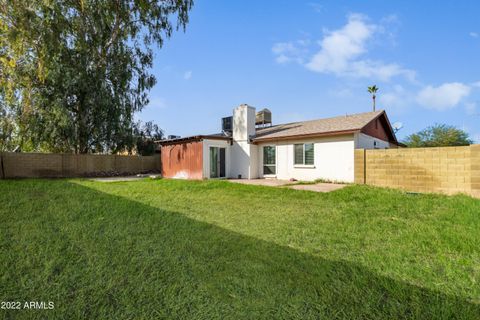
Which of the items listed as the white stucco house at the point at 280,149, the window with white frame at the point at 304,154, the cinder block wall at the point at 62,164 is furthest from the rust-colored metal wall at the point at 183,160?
the cinder block wall at the point at 62,164

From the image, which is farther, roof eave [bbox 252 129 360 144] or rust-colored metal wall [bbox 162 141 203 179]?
rust-colored metal wall [bbox 162 141 203 179]

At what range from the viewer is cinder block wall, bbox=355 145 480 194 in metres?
7.73

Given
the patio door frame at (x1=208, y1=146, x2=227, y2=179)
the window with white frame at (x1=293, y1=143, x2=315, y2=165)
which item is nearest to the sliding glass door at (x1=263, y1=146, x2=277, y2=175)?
the window with white frame at (x1=293, y1=143, x2=315, y2=165)

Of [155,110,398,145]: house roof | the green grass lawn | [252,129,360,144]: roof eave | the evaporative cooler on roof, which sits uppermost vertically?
the evaporative cooler on roof

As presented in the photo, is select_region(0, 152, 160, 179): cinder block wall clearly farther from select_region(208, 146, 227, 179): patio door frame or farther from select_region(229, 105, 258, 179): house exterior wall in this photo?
select_region(229, 105, 258, 179): house exterior wall

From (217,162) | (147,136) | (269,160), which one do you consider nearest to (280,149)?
(269,160)

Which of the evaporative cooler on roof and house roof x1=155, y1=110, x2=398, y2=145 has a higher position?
the evaporative cooler on roof

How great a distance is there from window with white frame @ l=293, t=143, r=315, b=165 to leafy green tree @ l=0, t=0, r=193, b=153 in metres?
11.7

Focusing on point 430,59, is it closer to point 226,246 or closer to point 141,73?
point 226,246

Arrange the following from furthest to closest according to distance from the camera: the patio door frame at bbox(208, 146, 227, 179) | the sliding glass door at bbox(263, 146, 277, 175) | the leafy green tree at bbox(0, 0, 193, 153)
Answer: the leafy green tree at bbox(0, 0, 193, 153)
the patio door frame at bbox(208, 146, 227, 179)
the sliding glass door at bbox(263, 146, 277, 175)

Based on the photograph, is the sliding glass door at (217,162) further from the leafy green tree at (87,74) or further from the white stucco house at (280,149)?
the leafy green tree at (87,74)

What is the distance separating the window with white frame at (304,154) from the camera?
12.3m

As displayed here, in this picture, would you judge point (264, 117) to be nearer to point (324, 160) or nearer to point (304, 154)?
point (304, 154)

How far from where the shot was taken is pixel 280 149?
13.4 metres
